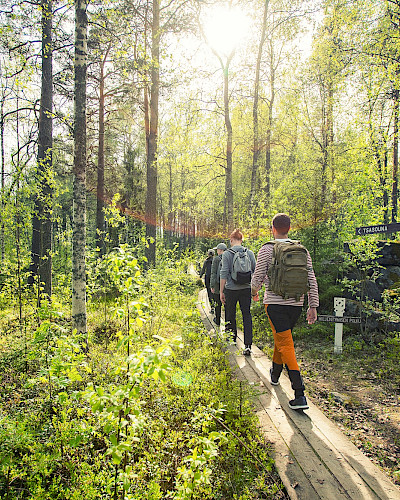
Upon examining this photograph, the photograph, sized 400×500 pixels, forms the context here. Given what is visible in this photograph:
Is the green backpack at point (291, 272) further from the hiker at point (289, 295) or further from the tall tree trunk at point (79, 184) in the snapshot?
the tall tree trunk at point (79, 184)

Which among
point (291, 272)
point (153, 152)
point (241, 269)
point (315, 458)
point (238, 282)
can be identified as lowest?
point (315, 458)

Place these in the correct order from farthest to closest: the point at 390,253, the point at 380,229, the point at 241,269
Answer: the point at 390,253
the point at 380,229
the point at 241,269

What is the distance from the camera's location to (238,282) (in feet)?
19.2

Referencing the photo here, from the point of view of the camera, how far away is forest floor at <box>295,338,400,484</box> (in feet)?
11.6

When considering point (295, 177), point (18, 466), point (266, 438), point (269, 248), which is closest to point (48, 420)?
point (18, 466)

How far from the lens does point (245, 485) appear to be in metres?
2.69

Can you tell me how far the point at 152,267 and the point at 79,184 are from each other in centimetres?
571

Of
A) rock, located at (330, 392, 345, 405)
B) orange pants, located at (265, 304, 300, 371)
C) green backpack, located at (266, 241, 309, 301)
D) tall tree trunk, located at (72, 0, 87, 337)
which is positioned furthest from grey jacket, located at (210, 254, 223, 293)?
green backpack, located at (266, 241, 309, 301)

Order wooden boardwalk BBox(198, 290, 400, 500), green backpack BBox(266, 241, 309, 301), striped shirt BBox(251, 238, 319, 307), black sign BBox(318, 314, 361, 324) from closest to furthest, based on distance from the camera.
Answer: wooden boardwalk BBox(198, 290, 400, 500) → green backpack BBox(266, 241, 309, 301) → striped shirt BBox(251, 238, 319, 307) → black sign BBox(318, 314, 361, 324)

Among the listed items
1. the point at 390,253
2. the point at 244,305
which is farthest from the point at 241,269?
the point at 390,253

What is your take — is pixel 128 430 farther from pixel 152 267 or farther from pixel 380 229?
pixel 152 267

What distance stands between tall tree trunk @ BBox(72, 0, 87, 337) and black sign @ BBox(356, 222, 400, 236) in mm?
5613

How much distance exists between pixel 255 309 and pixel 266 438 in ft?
22.7

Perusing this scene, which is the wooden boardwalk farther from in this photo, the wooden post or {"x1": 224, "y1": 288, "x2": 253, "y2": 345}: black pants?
the wooden post
